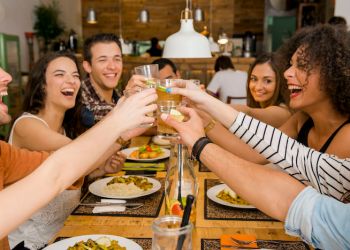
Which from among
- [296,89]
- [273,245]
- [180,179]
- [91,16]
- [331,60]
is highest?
[91,16]

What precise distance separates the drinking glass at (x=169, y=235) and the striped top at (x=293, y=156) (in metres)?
0.67

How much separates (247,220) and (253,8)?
8939mm

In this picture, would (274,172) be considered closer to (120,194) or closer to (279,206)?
(279,206)

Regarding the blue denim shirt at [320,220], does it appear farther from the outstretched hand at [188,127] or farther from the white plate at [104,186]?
the white plate at [104,186]

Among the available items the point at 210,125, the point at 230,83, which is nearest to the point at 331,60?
the point at 210,125

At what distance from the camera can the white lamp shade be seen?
2.08 m

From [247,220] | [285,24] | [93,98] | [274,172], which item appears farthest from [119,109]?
[285,24]

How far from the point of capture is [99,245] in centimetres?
126

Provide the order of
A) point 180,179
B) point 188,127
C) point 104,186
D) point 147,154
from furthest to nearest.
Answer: point 147,154
point 104,186
point 180,179
point 188,127

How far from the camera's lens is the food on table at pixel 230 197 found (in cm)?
166

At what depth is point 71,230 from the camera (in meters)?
1.46

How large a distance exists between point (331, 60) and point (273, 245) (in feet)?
2.74

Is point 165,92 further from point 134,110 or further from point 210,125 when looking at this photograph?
point 210,125

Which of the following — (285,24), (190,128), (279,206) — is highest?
(285,24)
